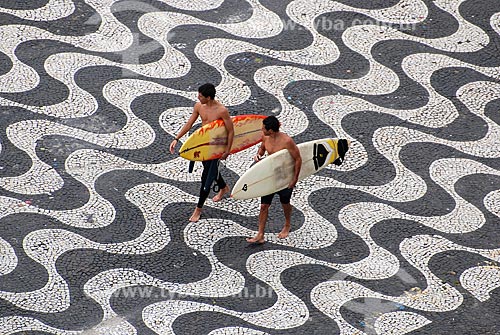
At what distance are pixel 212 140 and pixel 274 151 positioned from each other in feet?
2.29

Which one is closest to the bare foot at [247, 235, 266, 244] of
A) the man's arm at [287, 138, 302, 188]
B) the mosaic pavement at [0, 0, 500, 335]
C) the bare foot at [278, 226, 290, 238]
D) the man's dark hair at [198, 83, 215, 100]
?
the mosaic pavement at [0, 0, 500, 335]

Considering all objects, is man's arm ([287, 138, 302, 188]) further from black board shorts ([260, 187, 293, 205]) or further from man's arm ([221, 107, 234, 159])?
man's arm ([221, 107, 234, 159])

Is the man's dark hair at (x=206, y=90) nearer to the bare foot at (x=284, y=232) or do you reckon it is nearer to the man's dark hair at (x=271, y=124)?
the man's dark hair at (x=271, y=124)

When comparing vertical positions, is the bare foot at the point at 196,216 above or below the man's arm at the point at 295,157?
below

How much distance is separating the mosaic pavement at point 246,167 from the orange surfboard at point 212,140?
79cm

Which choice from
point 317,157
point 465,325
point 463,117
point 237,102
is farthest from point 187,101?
point 465,325

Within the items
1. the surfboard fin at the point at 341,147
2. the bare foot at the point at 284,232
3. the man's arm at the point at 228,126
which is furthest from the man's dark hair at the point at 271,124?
the bare foot at the point at 284,232

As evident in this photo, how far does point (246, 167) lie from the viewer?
1083 centimetres

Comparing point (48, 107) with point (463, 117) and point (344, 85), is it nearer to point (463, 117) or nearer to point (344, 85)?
point (344, 85)

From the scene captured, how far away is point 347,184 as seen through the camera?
1072 centimetres

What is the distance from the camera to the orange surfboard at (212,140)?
9.60 meters

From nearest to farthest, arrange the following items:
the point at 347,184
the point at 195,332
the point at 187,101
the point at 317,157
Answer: the point at 195,332 → the point at 317,157 → the point at 347,184 → the point at 187,101

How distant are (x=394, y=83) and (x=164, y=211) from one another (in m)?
3.96

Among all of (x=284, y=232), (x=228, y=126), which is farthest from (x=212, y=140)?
(x=284, y=232)
